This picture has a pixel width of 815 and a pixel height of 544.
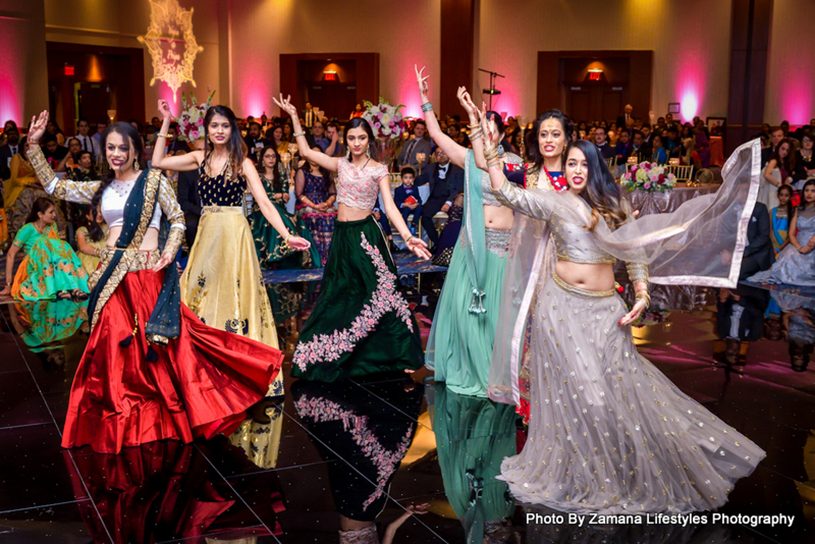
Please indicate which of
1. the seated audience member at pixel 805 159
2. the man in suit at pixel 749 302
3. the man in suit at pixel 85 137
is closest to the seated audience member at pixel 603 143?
the seated audience member at pixel 805 159

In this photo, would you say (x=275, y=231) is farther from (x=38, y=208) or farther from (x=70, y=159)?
(x=70, y=159)

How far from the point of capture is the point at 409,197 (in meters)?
9.57

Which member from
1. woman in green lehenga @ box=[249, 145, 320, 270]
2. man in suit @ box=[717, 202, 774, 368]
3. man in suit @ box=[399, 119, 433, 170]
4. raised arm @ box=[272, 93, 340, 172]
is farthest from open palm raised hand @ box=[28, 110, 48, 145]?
man in suit @ box=[399, 119, 433, 170]

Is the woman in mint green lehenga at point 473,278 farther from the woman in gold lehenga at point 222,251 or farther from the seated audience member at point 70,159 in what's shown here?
the seated audience member at point 70,159

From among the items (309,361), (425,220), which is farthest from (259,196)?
(425,220)

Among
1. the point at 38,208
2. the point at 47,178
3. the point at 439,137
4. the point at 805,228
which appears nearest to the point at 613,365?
the point at 439,137

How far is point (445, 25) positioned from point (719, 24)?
Answer: 18.8 ft

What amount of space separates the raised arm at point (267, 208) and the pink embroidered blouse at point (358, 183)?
554 mm

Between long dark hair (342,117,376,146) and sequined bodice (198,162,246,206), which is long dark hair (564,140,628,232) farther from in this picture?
sequined bodice (198,162,246,206)

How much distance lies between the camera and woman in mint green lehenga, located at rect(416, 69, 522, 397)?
4250mm

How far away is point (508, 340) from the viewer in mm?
3803

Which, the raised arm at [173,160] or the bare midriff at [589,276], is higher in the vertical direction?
the raised arm at [173,160]

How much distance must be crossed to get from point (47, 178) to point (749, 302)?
5.60 meters

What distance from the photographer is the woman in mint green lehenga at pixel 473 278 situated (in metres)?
4.25
